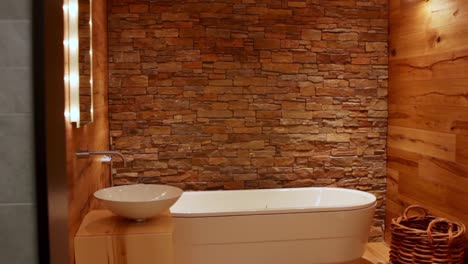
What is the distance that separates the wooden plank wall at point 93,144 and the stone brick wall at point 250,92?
11.5 inches

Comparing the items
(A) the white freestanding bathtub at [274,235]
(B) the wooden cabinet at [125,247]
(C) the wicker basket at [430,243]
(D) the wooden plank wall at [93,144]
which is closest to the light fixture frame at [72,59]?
(D) the wooden plank wall at [93,144]

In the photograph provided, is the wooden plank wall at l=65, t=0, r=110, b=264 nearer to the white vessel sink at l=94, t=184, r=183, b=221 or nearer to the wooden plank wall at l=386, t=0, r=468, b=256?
the white vessel sink at l=94, t=184, r=183, b=221

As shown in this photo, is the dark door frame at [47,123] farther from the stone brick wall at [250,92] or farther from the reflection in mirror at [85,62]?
the stone brick wall at [250,92]

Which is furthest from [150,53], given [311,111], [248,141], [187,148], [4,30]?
[4,30]

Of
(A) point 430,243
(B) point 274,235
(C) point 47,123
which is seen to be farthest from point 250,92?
(C) point 47,123

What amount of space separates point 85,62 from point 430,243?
2.45 metres

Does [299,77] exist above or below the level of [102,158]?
above

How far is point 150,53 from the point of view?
4230 mm

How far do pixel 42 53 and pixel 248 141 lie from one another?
10.5 ft

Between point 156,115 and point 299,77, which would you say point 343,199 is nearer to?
point 299,77

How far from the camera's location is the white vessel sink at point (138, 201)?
2449 mm

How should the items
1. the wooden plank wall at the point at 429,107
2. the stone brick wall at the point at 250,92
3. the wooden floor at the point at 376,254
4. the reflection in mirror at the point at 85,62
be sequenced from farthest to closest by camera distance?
the stone brick wall at the point at 250,92
the wooden floor at the point at 376,254
the wooden plank wall at the point at 429,107
the reflection in mirror at the point at 85,62

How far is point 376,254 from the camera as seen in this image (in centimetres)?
425

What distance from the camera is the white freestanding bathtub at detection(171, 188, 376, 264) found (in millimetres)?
3461
